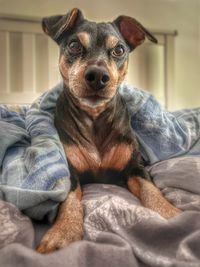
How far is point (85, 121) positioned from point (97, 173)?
0.63 feet

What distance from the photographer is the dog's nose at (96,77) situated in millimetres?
1062

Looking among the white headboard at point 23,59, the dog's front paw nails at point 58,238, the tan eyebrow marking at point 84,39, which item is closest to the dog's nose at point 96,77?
the tan eyebrow marking at point 84,39

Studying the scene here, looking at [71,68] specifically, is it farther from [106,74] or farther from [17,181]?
[17,181]

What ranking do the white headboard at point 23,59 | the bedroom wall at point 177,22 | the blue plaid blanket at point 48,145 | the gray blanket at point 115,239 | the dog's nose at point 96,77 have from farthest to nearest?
the bedroom wall at point 177,22 → the white headboard at point 23,59 → the dog's nose at point 96,77 → the blue plaid blanket at point 48,145 → the gray blanket at point 115,239

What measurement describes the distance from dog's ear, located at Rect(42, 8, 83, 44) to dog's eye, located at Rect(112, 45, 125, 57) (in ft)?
0.58

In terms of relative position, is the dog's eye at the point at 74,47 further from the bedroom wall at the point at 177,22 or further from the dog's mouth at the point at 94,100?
the bedroom wall at the point at 177,22

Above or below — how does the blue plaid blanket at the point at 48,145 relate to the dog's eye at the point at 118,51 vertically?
below

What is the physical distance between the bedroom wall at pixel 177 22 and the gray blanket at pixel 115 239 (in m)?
3.04

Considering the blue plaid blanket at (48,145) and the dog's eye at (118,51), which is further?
the dog's eye at (118,51)

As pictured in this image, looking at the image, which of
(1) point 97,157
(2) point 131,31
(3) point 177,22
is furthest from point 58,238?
(3) point 177,22

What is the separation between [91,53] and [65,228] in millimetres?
590

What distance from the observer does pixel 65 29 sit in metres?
1.24

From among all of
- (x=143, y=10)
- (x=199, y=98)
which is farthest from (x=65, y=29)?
(x=199, y=98)

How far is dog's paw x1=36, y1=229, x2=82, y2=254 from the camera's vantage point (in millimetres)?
765
